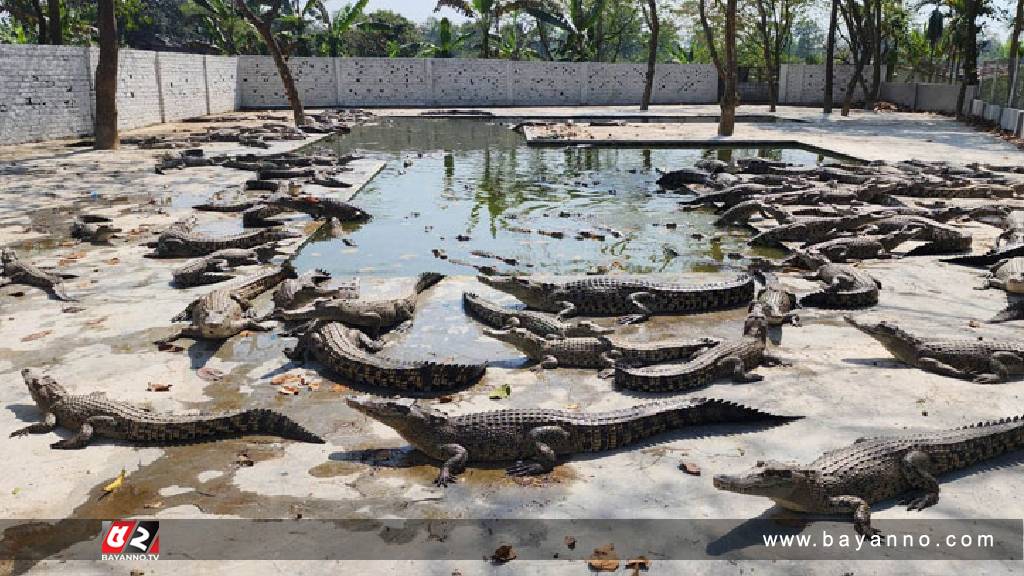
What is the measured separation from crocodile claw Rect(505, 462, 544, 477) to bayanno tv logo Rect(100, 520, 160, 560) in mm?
1879

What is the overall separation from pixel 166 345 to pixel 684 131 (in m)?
21.7

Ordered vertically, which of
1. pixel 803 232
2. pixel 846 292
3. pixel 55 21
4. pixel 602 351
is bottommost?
pixel 602 351

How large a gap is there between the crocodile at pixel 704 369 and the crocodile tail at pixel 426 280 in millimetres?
2864

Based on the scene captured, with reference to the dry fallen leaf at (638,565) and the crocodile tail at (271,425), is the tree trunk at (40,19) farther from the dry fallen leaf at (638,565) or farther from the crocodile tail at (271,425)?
the dry fallen leaf at (638,565)

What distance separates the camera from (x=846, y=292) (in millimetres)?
7336

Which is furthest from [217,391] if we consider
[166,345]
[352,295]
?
[352,295]

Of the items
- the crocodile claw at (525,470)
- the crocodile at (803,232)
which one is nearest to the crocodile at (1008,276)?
the crocodile at (803,232)

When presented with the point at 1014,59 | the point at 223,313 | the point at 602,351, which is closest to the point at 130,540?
the point at 223,313

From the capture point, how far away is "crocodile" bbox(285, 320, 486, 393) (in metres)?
5.56

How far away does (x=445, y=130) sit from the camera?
27.5m

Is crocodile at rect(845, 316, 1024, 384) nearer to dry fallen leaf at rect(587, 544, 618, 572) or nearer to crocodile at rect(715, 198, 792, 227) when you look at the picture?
dry fallen leaf at rect(587, 544, 618, 572)

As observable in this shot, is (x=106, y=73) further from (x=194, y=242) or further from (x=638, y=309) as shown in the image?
(x=638, y=309)

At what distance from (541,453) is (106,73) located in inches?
725

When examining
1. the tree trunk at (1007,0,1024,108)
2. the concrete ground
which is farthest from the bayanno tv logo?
the tree trunk at (1007,0,1024,108)
